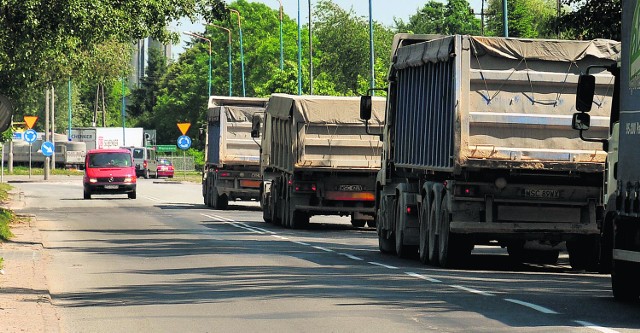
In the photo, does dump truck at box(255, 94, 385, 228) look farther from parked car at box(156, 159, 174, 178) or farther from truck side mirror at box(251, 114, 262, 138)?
parked car at box(156, 159, 174, 178)

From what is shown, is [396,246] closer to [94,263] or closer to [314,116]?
[94,263]

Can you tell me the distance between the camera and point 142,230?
36.3 meters

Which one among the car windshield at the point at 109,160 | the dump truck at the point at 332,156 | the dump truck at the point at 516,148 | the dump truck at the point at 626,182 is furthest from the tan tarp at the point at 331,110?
the car windshield at the point at 109,160

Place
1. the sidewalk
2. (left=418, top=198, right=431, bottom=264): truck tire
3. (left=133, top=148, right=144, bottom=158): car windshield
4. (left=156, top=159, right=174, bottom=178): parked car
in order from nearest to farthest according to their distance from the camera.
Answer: the sidewalk, (left=418, top=198, right=431, bottom=264): truck tire, (left=156, top=159, right=174, bottom=178): parked car, (left=133, top=148, right=144, bottom=158): car windshield

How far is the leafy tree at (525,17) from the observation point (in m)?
72.0

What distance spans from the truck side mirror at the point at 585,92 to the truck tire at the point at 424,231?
5.98 metres

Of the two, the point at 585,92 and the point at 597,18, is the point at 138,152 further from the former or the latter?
the point at 585,92

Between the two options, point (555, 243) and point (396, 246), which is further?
point (396, 246)

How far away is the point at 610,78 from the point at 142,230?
16.0 metres

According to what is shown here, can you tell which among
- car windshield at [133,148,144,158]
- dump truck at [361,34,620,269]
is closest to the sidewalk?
dump truck at [361,34,620,269]

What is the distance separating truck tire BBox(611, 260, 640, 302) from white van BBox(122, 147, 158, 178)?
9423 cm

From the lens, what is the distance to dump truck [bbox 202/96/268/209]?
47.7m

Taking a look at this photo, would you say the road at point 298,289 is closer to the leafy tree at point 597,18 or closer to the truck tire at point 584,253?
the truck tire at point 584,253

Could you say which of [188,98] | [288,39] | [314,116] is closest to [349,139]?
[314,116]
